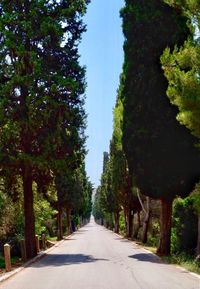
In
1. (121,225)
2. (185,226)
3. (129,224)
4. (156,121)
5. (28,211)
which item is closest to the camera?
(156,121)

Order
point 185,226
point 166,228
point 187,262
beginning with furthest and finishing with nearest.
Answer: point 166,228 → point 185,226 → point 187,262

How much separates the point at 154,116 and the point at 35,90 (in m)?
5.64

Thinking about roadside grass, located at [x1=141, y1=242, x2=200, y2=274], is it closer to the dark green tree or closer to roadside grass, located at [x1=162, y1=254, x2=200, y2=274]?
roadside grass, located at [x1=162, y1=254, x2=200, y2=274]

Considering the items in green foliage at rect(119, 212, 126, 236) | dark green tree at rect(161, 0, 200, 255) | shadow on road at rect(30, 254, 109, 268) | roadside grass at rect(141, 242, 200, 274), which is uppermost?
dark green tree at rect(161, 0, 200, 255)

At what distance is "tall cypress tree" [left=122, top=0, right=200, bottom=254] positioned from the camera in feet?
82.1

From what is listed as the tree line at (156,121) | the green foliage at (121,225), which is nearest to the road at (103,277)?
the tree line at (156,121)

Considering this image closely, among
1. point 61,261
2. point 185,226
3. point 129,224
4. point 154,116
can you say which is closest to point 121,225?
point 129,224

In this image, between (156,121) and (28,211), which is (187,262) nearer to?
(156,121)

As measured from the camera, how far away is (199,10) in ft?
48.3

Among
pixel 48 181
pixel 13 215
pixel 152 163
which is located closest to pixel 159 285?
pixel 152 163

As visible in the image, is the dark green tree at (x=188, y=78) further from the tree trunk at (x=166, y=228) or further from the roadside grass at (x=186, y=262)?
the tree trunk at (x=166, y=228)

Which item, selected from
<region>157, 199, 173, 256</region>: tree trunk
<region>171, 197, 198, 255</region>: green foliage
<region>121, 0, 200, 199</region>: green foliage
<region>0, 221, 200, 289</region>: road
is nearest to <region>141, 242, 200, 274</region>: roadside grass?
<region>0, 221, 200, 289</region>: road

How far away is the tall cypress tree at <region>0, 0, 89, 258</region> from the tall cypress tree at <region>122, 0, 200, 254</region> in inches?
105

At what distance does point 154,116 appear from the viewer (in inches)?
1014
